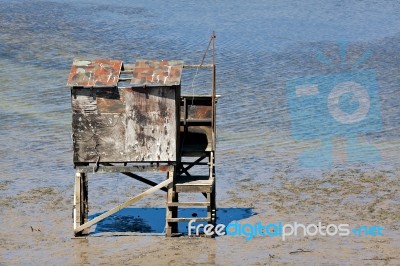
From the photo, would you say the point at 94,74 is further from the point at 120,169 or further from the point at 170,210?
the point at 170,210

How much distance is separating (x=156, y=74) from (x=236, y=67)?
19806 millimetres

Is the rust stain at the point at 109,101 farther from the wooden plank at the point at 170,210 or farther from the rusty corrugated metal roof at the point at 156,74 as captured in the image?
the wooden plank at the point at 170,210

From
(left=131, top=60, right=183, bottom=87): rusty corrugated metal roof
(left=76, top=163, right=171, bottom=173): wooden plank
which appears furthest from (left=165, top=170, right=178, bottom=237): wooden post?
(left=131, top=60, right=183, bottom=87): rusty corrugated metal roof

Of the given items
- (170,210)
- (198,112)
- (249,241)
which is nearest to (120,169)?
(170,210)

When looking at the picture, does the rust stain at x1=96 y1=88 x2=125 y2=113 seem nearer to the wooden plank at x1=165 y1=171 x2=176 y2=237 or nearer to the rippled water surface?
the wooden plank at x1=165 y1=171 x2=176 y2=237

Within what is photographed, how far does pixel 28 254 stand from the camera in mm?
21906

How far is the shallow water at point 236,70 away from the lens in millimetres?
31031

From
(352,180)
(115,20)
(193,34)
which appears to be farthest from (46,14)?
(352,180)

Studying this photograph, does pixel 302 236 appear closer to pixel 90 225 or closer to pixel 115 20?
pixel 90 225

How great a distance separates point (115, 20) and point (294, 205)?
94.5 ft

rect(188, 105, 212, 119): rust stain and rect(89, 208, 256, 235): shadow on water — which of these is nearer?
rect(89, 208, 256, 235): shadow on water

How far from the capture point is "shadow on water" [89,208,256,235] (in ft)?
79.4
